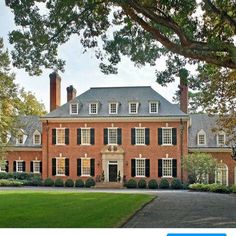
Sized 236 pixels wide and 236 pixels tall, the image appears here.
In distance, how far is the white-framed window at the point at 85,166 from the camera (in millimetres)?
21125

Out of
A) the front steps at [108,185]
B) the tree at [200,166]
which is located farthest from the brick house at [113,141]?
the tree at [200,166]

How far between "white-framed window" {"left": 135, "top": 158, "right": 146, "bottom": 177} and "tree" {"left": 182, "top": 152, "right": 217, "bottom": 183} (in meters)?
2.19

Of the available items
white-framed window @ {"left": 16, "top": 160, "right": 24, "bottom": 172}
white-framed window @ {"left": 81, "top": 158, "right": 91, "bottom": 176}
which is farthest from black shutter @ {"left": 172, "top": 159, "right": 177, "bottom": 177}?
white-framed window @ {"left": 16, "top": 160, "right": 24, "bottom": 172}

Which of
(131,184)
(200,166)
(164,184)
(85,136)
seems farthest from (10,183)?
(200,166)

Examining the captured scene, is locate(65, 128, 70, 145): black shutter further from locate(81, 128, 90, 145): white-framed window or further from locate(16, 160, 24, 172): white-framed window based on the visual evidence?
locate(16, 160, 24, 172): white-framed window

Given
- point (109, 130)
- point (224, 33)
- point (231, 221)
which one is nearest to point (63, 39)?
point (224, 33)

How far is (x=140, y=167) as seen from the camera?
20.9 metres

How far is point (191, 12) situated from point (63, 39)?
1.84m

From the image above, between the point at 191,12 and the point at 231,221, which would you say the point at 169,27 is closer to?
the point at 191,12

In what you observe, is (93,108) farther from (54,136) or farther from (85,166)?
(85,166)

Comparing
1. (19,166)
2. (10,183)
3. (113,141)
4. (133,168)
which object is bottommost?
(10,183)

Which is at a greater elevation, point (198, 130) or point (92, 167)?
point (198, 130)

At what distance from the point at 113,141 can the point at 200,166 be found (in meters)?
4.28

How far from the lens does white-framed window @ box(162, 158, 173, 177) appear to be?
20577 millimetres
